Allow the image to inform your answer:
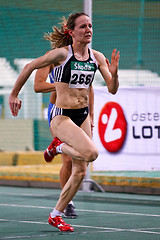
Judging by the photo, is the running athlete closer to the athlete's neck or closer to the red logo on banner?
the athlete's neck

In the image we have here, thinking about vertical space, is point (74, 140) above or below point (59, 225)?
above

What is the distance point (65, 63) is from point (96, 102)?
13.7ft

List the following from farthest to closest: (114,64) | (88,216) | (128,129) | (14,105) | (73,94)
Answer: (128,129)
(88,216)
(73,94)
(14,105)
(114,64)

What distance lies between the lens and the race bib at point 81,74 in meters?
5.98

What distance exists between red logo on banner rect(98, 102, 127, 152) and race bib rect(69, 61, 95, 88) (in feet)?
12.0

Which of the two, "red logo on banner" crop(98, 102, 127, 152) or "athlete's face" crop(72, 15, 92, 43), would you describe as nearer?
"athlete's face" crop(72, 15, 92, 43)

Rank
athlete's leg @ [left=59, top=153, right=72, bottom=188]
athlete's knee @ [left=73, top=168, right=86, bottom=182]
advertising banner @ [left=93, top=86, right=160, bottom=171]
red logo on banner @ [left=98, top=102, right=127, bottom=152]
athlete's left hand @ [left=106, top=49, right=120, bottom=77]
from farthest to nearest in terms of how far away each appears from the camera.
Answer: red logo on banner @ [left=98, top=102, right=127, bottom=152] → advertising banner @ [left=93, top=86, right=160, bottom=171] → athlete's leg @ [left=59, top=153, right=72, bottom=188] → athlete's knee @ [left=73, top=168, right=86, bottom=182] → athlete's left hand @ [left=106, top=49, right=120, bottom=77]

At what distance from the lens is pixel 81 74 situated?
6.00 m

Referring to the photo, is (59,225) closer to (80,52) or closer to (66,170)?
(66,170)

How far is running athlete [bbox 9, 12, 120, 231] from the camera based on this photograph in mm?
5863

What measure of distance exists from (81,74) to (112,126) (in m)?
3.90

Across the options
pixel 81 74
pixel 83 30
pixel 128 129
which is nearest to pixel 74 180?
pixel 81 74

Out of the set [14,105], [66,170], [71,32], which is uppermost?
[71,32]

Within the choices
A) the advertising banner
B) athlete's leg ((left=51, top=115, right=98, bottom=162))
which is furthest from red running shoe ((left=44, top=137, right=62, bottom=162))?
the advertising banner
